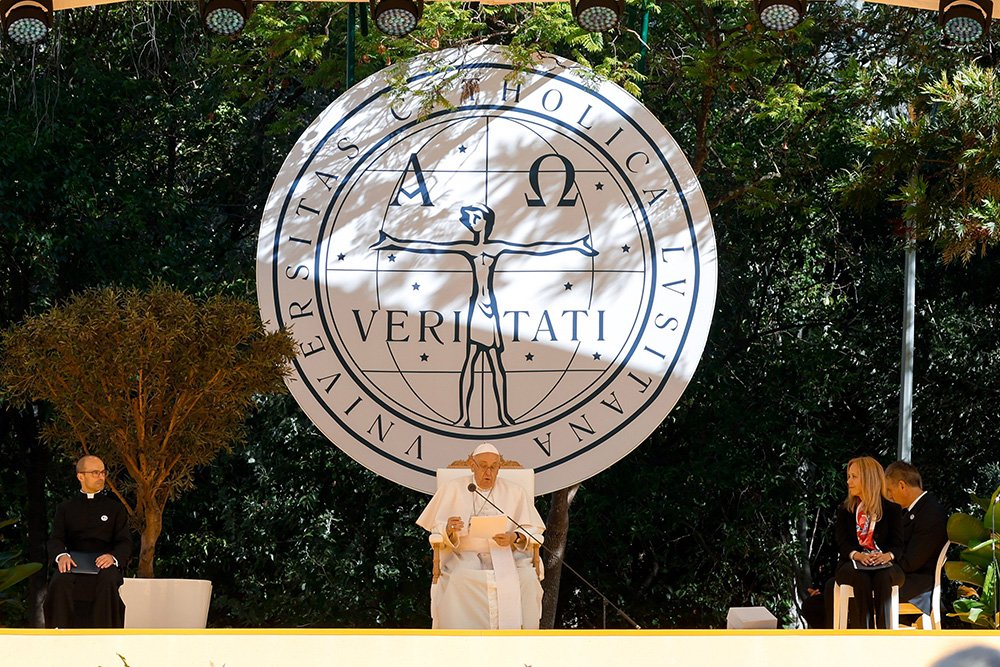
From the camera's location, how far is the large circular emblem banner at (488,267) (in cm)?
721

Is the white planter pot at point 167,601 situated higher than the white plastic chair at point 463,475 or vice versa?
the white plastic chair at point 463,475

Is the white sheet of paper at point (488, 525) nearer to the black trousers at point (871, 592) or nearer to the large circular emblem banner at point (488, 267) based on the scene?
the large circular emblem banner at point (488, 267)

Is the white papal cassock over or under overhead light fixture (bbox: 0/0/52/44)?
under

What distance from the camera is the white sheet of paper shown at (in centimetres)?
595

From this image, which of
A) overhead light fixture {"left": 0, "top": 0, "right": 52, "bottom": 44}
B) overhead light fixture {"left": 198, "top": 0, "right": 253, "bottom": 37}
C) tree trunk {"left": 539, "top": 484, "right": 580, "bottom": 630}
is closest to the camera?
overhead light fixture {"left": 0, "top": 0, "right": 52, "bottom": 44}

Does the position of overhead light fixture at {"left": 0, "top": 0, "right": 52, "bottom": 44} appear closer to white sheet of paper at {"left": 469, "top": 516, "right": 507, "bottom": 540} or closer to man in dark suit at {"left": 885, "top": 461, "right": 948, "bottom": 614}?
white sheet of paper at {"left": 469, "top": 516, "right": 507, "bottom": 540}

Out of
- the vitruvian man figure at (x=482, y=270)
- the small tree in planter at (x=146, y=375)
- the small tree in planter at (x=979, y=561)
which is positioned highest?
the vitruvian man figure at (x=482, y=270)

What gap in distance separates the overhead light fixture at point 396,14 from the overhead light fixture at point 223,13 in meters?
0.57

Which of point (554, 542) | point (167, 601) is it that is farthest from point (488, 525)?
point (554, 542)

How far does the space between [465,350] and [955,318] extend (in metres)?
5.11

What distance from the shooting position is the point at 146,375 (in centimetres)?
601

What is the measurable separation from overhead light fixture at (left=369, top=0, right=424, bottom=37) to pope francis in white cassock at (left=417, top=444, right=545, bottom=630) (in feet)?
6.54
